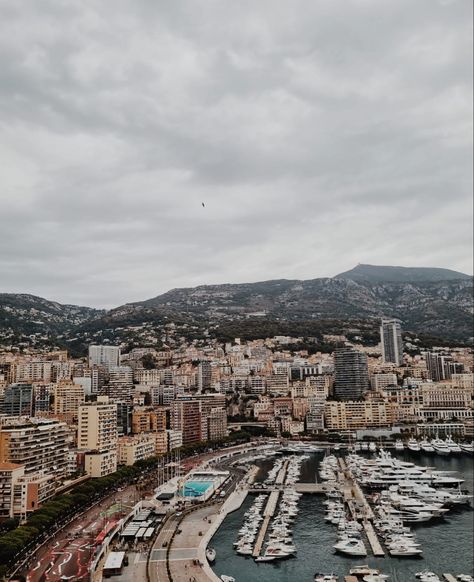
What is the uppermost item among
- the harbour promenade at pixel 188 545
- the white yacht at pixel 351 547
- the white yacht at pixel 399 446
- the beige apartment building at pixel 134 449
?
the beige apartment building at pixel 134 449

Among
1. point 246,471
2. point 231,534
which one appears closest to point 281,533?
point 231,534

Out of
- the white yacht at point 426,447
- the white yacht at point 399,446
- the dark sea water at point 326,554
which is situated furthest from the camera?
the white yacht at point 399,446

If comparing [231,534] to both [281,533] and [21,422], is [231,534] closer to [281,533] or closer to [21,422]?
[281,533]

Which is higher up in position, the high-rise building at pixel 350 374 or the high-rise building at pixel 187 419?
the high-rise building at pixel 350 374

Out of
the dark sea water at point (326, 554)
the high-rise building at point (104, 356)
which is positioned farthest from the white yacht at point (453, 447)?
the high-rise building at point (104, 356)

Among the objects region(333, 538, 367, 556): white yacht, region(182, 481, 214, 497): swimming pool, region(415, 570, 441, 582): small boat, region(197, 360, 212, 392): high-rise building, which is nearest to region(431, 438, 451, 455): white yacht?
region(182, 481, 214, 497): swimming pool

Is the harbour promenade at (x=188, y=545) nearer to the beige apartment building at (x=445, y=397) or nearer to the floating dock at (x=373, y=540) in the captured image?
the floating dock at (x=373, y=540)

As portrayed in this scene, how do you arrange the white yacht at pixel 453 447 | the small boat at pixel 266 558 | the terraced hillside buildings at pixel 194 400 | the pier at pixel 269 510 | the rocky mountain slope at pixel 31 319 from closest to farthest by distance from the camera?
the small boat at pixel 266 558
the pier at pixel 269 510
the terraced hillside buildings at pixel 194 400
the white yacht at pixel 453 447
the rocky mountain slope at pixel 31 319
